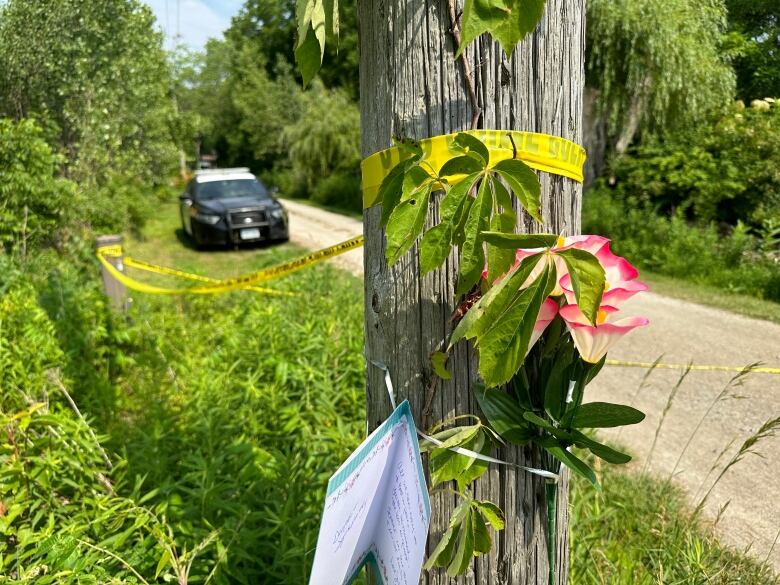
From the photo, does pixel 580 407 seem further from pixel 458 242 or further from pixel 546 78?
pixel 546 78

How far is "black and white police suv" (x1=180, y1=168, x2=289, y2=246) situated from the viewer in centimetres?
1092

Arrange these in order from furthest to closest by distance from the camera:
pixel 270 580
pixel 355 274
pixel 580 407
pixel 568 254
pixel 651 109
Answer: pixel 355 274 < pixel 651 109 < pixel 270 580 < pixel 580 407 < pixel 568 254

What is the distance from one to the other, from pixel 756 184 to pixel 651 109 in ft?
13.6

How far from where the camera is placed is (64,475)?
2.45 metres

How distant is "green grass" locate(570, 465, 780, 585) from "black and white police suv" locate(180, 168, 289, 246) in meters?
9.16

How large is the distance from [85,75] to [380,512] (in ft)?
30.9

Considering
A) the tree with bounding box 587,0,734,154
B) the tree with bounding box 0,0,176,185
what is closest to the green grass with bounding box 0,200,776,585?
the tree with bounding box 587,0,734,154

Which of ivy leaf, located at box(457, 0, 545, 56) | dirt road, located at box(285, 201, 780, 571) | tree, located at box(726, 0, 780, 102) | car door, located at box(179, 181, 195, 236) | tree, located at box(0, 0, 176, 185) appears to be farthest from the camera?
car door, located at box(179, 181, 195, 236)

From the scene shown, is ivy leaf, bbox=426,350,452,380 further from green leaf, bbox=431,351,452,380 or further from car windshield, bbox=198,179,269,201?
car windshield, bbox=198,179,269,201

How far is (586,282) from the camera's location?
873 millimetres

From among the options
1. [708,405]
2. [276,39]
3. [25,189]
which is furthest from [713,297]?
[276,39]

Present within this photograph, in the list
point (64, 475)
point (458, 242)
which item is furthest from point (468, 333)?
point (64, 475)

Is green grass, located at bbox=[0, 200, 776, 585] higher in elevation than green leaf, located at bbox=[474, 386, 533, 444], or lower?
lower

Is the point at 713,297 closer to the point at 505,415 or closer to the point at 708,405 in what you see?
the point at 708,405
